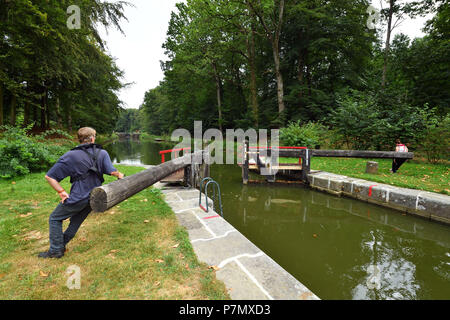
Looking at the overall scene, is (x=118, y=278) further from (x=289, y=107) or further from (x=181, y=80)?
(x=181, y=80)

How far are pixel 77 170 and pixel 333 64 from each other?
79.5 ft

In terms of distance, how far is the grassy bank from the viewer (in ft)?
6.94

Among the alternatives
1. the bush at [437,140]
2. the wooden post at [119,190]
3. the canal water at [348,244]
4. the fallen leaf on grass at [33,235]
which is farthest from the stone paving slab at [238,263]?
the bush at [437,140]

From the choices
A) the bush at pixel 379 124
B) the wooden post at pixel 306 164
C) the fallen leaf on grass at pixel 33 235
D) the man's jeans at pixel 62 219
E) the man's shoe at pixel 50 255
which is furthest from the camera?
the bush at pixel 379 124

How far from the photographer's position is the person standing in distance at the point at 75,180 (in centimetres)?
243

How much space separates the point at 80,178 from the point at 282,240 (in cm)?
371

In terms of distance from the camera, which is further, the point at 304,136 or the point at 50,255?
the point at 304,136

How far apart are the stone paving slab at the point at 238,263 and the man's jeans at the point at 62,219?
1.57 m

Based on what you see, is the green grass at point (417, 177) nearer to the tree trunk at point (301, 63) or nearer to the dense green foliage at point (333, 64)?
the dense green foliage at point (333, 64)

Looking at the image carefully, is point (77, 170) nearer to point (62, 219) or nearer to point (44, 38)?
point (62, 219)

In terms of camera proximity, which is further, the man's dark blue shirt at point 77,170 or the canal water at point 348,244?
the canal water at point 348,244

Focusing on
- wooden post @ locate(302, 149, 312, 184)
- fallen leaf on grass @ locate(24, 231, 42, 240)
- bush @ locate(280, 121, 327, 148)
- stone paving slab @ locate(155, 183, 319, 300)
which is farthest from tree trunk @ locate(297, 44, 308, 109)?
fallen leaf on grass @ locate(24, 231, 42, 240)

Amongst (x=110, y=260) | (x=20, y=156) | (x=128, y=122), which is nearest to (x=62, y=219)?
(x=110, y=260)

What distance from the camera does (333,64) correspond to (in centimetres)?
2055
